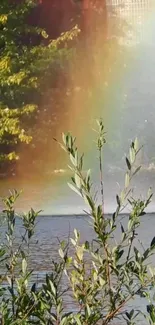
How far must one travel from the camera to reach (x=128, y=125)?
1941 centimetres

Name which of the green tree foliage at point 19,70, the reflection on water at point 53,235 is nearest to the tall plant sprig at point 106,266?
the reflection on water at point 53,235

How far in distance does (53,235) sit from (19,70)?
354 inches

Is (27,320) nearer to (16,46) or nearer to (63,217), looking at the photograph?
(63,217)

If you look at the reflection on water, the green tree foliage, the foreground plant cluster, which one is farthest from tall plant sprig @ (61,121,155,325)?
the green tree foliage

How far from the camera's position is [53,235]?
8.11 meters

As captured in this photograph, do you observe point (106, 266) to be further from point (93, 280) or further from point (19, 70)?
point (19, 70)

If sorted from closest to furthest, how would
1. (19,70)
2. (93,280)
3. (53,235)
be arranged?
(93,280), (53,235), (19,70)

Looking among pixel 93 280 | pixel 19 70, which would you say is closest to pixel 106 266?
pixel 93 280

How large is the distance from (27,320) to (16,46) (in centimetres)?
1504

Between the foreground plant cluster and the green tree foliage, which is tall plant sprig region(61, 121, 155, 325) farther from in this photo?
the green tree foliage

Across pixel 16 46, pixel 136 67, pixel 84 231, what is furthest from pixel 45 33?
pixel 84 231

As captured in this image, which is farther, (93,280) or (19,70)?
(19,70)

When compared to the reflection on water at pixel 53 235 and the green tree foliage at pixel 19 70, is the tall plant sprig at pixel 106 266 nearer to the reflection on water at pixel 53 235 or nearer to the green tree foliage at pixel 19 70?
the reflection on water at pixel 53 235

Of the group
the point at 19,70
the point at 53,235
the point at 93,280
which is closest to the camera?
the point at 93,280
